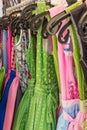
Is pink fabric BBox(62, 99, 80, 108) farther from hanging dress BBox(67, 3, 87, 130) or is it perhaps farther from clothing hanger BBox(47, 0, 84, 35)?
clothing hanger BBox(47, 0, 84, 35)

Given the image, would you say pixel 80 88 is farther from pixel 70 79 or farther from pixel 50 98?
pixel 50 98

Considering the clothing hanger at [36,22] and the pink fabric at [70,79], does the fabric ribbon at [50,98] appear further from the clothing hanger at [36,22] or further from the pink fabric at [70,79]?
the clothing hanger at [36,22]

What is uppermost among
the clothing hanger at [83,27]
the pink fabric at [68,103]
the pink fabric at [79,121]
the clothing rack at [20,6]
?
the clothing rack at [20,6]

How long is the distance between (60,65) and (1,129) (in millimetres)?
425

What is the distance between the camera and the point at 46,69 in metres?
0.93

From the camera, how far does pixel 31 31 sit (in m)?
1.01

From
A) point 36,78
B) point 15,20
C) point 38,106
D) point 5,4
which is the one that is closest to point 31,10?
point 15,20

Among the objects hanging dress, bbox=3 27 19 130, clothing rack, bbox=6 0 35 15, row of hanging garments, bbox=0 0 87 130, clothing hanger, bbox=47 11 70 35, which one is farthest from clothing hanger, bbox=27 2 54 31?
clothing rack, bbox=6 0 35 15

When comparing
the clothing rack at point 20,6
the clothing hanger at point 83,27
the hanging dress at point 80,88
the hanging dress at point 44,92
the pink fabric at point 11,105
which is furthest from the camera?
the clothing rack at point 20,6

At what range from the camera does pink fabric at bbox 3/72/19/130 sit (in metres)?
1.06

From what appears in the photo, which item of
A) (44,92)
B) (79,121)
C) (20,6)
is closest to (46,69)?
(44,92)

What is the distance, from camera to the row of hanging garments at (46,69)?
0.75 m

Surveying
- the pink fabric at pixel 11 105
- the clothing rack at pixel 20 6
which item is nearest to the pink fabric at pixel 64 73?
the pink fabric at pixel 11 105

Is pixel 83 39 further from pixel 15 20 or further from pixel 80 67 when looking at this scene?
pixel 15 20
